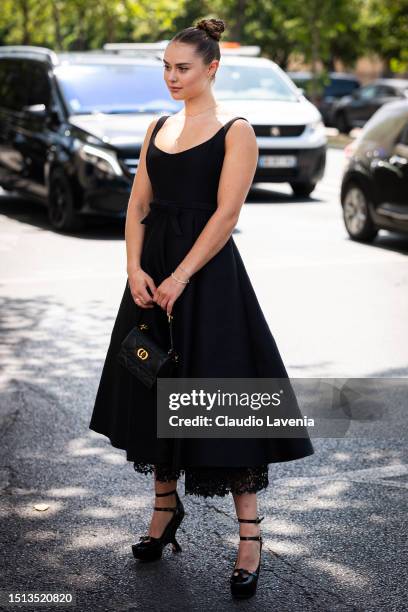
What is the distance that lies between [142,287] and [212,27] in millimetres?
893

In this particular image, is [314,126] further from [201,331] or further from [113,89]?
[201,331]

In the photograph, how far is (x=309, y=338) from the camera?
779 cm

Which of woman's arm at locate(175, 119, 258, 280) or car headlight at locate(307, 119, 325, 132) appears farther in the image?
car headlight at locate(307, 119, 325, 132)

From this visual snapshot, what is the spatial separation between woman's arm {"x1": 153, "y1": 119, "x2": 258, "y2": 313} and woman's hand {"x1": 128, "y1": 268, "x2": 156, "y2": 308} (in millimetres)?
56

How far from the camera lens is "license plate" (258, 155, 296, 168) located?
1564 cm

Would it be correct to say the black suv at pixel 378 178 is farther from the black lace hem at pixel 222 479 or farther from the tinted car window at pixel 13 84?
the black lace hem at pixel 222 479

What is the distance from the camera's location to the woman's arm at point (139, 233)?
3943mm

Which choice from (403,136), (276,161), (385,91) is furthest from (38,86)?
(385,91)

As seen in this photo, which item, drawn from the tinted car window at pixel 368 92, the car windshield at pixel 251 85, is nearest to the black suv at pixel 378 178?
the car windshield at pixel 251 85

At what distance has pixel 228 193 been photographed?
3857 mm

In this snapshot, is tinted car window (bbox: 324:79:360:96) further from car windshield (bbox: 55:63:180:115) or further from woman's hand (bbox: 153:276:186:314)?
woman's hand (bbox: 153:276:186:314)

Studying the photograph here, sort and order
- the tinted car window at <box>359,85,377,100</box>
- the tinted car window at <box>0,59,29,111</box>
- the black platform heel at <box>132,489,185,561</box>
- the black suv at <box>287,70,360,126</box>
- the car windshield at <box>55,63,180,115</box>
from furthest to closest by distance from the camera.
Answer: the black suv at <box>287,70,360,126</box> → the tinted car window at <box>359,85,377,100</box> → the tinted car window at <box>0,59,29,111</box> → the car windshield at <box>55,63,180,115</box> → the black platform heel at <box>132,489,185,561</box>

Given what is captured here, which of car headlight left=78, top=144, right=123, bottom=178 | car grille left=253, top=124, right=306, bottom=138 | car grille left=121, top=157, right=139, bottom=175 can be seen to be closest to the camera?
car headlight left=78, top=144, right=123, bottom=178

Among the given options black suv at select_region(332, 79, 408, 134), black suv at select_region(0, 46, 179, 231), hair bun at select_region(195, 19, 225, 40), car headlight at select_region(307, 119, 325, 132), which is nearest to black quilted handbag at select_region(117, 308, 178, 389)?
hair bun at select_region(195, 19, 225, 40)
